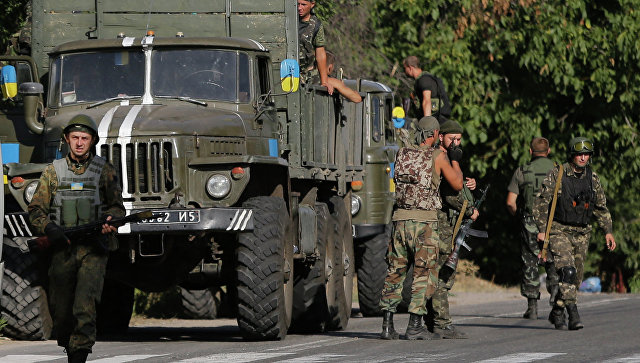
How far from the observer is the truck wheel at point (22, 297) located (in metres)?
14.1

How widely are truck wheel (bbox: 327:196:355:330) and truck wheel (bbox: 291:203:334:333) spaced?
22cm

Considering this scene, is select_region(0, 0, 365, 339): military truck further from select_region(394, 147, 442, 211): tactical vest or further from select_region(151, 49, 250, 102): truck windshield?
select_region(394, 147, 442, 211): tactical vest

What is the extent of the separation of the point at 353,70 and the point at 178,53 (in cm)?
1071

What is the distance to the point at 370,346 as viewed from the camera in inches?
519

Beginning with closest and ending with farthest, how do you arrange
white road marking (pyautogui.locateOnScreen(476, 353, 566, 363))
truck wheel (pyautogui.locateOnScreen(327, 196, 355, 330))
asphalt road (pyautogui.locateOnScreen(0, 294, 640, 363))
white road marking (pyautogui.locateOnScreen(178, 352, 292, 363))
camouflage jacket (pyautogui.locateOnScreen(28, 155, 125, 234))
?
camouflage jacket (pyautogui.locateOnScreen(28, 155, 125, 234)) → white road marking (pyautogui.locateOnScreen(476, 353, 566, 363)) → white road marking (pyautogui.locateOnScreen(178, 352, 292, 363)) → asphalt road (pyautogui.locateOnScreen(0, 294, 640, 363)) → truck wheel (pyautogui.locateOnScreen(327, 196, 355, 330))

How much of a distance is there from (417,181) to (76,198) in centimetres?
397

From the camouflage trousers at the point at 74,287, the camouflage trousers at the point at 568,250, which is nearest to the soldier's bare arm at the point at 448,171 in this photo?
the camouflage trousers at the point at 568,250

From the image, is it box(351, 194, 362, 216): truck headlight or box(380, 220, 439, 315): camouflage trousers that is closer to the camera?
box(380, 220, 439, 315): camouflage trousers

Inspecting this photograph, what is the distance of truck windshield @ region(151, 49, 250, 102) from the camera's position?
14.6m

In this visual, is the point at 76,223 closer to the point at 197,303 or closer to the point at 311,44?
the point at 311,44

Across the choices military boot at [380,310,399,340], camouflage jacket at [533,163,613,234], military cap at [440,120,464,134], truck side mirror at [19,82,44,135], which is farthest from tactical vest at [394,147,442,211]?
truck side mirror at [19,82,44,135]

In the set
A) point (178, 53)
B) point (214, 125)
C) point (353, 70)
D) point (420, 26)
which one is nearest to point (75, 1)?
point (178, 53)

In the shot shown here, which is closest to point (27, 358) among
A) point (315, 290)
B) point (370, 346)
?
point (370, 346)

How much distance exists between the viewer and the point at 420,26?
2734 cm
